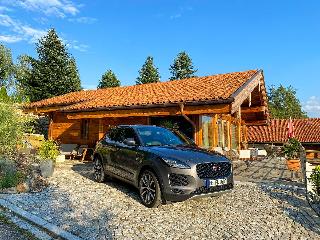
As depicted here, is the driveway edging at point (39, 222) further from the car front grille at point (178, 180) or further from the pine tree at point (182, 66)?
the pine tree at point (182, 66)

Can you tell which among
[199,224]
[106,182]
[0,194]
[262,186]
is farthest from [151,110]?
[199,224]

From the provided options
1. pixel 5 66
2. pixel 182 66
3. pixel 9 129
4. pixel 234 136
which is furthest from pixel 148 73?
pixel 9 129

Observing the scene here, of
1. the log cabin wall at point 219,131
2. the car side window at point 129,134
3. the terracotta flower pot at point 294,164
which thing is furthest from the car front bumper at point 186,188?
the log cabin wall at point 219,131

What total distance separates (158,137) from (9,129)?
23.1 feet

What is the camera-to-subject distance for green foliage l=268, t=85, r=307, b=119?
65.5 meters

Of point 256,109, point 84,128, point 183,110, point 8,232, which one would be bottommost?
point 8,232

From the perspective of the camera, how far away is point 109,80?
148 ft

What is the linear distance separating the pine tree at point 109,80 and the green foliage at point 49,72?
34.6 ft

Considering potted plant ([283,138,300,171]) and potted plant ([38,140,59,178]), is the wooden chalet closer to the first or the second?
potted plant ([283,138,300,171])

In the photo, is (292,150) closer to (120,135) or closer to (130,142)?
(120,135)

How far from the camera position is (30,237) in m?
5.20

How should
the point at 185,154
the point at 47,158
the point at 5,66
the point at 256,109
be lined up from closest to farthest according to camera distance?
the point at 185,154 → the point at 47,158 → the point at 256,109 → the point at 5,66

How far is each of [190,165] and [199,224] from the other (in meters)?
1.13

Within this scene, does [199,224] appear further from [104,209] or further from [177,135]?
[177,135]
